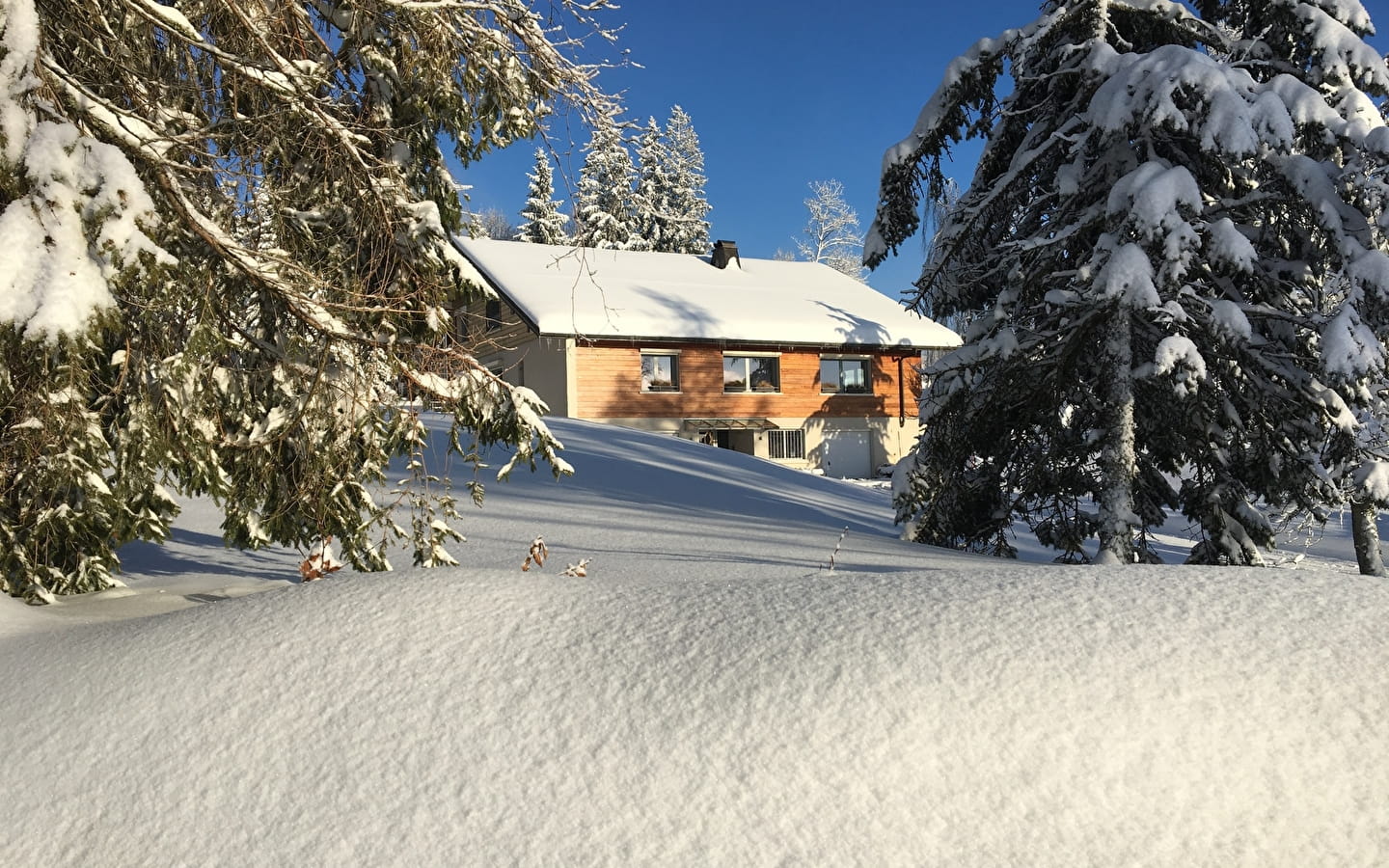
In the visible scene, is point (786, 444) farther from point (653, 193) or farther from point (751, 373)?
point (653, 193)

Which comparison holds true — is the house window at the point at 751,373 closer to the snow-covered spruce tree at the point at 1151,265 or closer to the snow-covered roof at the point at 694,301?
the snow-covered roof at the point at 694,301

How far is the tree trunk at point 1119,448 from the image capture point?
8.34m

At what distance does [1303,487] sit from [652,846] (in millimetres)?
9156

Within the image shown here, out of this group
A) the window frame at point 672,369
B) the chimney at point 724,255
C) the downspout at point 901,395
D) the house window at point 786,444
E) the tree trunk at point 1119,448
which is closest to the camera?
the tree trunk at point 1119,448

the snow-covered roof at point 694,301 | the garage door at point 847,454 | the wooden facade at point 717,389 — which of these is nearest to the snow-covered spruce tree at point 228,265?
the snow-covered roof at point 694,301

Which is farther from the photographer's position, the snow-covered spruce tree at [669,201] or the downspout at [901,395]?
the snow-covered spruce tree at [669,201]

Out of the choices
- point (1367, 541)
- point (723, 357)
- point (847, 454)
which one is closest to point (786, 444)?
point (847, 454)

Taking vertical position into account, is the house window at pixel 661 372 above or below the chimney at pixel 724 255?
below

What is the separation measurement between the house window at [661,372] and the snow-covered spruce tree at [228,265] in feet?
64.4

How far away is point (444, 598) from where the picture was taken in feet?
11.5

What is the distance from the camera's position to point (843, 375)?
28156 millimetres

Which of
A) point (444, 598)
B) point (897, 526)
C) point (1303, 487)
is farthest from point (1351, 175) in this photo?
point (444, 598)

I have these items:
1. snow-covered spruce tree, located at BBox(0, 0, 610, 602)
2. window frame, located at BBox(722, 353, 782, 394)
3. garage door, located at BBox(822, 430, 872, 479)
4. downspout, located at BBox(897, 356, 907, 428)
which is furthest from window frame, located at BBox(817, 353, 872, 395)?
snow-covered spruce tree, located at BBox(0, 0, 610, 602)

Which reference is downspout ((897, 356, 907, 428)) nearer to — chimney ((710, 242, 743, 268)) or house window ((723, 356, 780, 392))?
house window ((723, 356, 780, 392))
